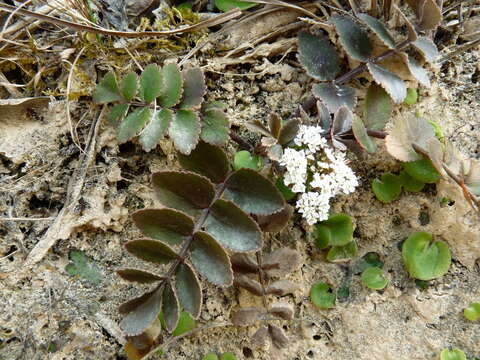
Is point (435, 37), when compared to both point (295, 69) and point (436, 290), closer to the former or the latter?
point (295, 69)

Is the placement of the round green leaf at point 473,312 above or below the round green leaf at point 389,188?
below

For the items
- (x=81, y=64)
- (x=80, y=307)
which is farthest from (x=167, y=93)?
(x=80, y=307)

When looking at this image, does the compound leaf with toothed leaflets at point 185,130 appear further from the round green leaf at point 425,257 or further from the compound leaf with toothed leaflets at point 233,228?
the round green leaf at point 425,257

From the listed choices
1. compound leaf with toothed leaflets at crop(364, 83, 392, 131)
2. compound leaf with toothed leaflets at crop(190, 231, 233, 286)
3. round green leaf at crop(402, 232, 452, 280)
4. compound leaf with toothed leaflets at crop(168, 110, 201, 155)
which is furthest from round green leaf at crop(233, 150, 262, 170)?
round green leaf at crop(402, 232, 452, 280)

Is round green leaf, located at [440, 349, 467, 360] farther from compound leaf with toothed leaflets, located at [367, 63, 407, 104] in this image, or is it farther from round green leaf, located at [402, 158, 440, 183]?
compound leaf with toothed leaflets, located at [367, 63, 407, 104]

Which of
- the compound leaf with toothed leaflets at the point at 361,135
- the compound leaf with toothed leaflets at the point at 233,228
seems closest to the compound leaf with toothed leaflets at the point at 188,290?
the compound leaf with toothed leaflets at the point at 233,228

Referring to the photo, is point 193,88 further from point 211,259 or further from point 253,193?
point 211,259
